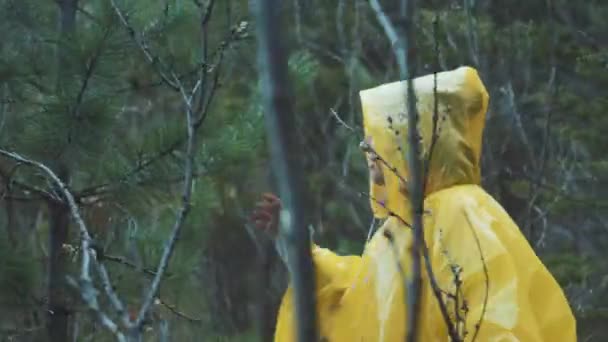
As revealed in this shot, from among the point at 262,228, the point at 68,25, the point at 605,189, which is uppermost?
the point at 68,25

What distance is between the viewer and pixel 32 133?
3910 millimetres

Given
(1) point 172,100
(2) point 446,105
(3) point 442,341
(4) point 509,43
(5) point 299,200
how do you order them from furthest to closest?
(1) point 172,100 → (4) point 509,43 → (2) point 446,105 → (3) point 442,341 → (5) point 299,200

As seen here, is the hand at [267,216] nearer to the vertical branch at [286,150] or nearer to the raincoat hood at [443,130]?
the raincoat hood at [443,130]

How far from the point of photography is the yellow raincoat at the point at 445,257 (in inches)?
107

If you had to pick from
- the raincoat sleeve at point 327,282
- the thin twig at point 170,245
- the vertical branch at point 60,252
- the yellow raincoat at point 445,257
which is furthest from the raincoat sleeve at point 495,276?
the vertical branch at point 60,252

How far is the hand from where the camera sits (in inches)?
113

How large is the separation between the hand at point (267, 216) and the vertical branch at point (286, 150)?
1.95m

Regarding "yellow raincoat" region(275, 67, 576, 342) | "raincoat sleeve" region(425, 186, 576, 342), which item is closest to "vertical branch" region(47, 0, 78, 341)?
"yellow raincoat" region(275, 67, 576, 342)

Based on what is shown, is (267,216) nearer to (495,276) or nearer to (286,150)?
(495,276)

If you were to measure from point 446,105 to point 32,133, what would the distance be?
5.23 ft

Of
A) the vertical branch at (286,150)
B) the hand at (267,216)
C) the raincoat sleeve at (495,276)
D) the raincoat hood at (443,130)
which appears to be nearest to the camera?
the vertical branch at (286,150)

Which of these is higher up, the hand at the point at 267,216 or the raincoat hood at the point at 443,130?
the raincoat hood at the point at 443,130

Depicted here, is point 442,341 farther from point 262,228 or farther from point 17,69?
point 17,69

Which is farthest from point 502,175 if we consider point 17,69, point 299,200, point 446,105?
point 299,200
